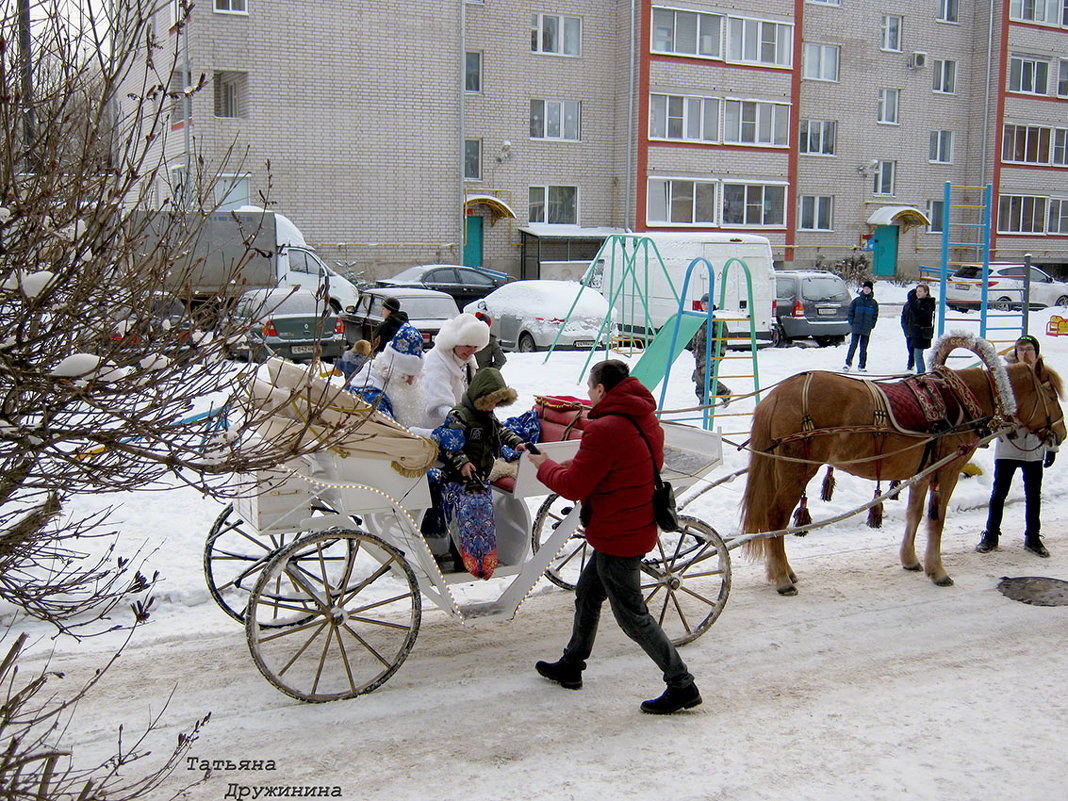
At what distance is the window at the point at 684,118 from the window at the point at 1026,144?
47.7 feet

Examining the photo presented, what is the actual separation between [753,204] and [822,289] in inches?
636

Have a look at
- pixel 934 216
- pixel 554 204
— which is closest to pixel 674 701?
pixel 554 204

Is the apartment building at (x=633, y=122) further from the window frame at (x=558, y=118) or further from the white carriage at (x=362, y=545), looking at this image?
the white carriage at (x=362, y=545)

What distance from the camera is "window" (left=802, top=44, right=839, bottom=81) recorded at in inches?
1521

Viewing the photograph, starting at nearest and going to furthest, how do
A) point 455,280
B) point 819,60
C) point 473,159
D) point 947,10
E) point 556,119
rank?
point 455,280
point 473,159
point 556,119
point 819,60
point 947,10

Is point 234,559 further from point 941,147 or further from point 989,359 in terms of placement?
point 941,147

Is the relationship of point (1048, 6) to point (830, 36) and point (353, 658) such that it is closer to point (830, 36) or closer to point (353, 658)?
point (830, 36)

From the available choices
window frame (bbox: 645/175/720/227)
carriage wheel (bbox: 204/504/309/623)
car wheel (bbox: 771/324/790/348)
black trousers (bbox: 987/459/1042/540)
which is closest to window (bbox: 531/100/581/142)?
window frame (bbox: 645/175/720/227)

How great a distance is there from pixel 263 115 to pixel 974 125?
96.6ft

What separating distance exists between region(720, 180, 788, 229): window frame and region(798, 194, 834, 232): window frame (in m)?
1.46

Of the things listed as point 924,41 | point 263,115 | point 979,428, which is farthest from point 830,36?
point 979,428

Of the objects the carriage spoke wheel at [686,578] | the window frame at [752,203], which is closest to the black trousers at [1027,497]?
the carriage spoke wheel at [686,578]

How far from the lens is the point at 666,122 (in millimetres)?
35500

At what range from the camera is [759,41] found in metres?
36.8
